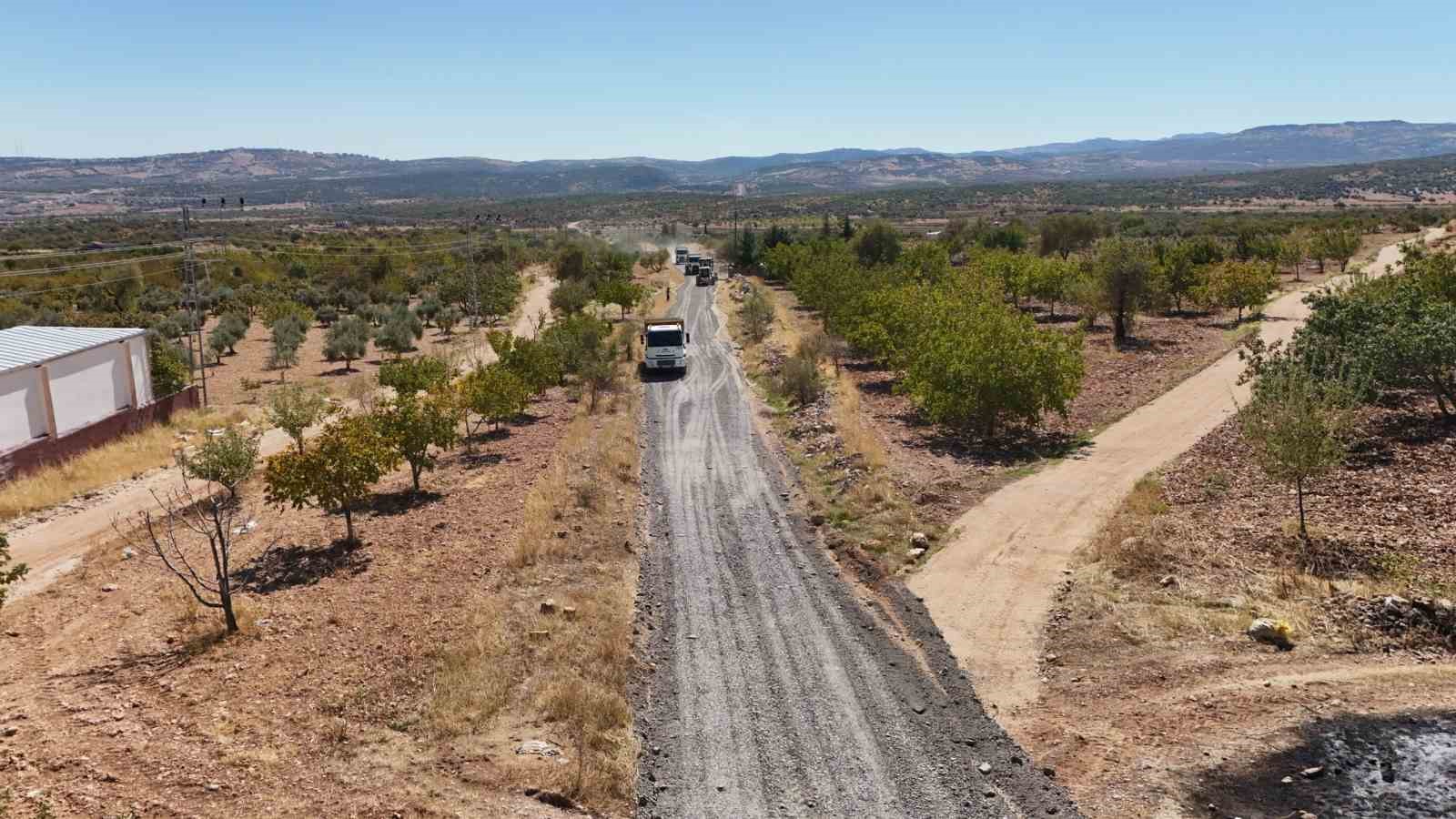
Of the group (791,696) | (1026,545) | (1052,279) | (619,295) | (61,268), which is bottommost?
(791,696)

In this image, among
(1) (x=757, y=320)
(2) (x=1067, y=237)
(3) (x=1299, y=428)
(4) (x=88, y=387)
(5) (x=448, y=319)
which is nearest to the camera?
(3) (x=1299, y=428)

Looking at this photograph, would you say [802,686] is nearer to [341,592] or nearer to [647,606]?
[647,606]

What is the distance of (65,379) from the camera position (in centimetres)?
3027

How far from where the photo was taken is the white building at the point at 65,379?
28.1 metres

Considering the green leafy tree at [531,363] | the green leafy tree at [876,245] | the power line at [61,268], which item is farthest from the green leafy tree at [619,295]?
the power line at [61,268]

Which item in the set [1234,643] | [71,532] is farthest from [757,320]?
[1234,643]

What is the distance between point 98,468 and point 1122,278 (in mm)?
46724

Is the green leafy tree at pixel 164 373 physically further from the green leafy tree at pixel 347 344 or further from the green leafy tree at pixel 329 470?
the green leafy tree at pixel 329 470

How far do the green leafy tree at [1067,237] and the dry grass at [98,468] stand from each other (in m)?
81.5

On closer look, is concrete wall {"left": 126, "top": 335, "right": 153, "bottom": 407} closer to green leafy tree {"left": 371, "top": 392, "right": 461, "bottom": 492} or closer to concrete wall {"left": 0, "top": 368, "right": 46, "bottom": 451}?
concrete wall {"left": 0, "top": 368, "right": 46, "bottom": 451}

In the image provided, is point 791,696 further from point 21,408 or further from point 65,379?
point 65,379

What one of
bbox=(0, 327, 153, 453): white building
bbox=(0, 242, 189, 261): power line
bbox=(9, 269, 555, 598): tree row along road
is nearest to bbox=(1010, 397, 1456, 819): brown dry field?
bbox=(9, 269, 555, 598): tree row along road

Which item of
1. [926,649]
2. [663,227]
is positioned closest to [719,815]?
[926,649]

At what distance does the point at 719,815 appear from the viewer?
12156 millimetres
